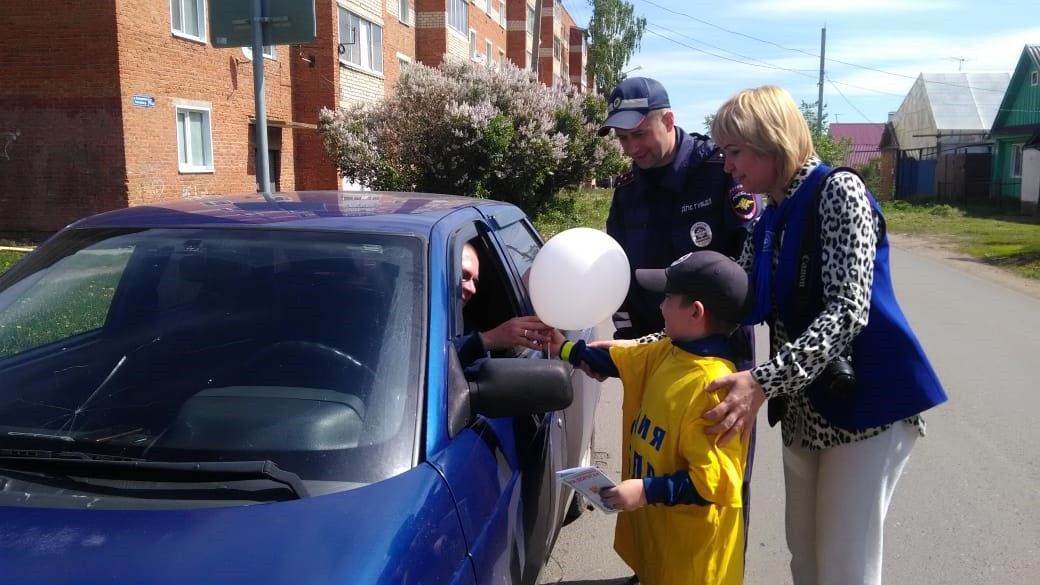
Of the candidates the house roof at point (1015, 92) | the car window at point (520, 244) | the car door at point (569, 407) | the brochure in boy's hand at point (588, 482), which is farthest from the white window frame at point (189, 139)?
the house roof at point (1015, 92)

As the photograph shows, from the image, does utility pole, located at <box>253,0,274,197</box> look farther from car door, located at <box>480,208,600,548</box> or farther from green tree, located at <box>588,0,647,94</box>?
green tree, located at <box>588,0,647,94</box>

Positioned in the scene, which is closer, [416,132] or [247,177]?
[416,132]

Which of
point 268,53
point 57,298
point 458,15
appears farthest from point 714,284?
point 458,15

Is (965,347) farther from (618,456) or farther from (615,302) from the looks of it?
(615,302)

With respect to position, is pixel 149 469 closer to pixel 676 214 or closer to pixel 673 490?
pixel 673 490

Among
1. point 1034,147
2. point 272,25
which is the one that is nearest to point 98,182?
point 272,25

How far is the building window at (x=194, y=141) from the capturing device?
18297 millimetres

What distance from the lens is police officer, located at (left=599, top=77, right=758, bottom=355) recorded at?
3.44 meters

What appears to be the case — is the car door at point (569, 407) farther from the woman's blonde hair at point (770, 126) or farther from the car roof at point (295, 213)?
the woman's blonde hair at point (770, 126)

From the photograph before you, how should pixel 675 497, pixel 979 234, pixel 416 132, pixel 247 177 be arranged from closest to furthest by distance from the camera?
1. pixel 675 497
2. pixel 416 132
3. pixel 247 177
4. pixel 979 234

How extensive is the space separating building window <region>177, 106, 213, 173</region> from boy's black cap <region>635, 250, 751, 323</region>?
17381 millimetres

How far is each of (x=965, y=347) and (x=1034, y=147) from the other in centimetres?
2864

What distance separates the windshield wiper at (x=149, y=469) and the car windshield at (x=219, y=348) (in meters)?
0.04

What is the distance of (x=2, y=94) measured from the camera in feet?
54.3
